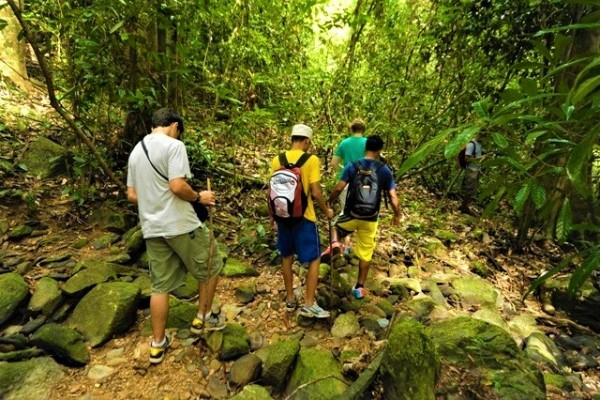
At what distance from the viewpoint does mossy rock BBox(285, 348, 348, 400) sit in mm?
2709

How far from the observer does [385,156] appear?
8.05 m

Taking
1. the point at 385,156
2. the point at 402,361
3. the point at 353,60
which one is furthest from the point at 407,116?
the point at 402,361

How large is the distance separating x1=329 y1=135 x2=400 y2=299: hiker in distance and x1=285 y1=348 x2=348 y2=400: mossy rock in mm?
1207

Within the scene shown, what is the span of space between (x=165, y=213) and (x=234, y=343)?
1.41m

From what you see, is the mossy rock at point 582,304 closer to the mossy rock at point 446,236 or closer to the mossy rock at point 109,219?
the mossy rock at point 446,236

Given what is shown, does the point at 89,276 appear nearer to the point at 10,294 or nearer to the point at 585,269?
the point at 10,294

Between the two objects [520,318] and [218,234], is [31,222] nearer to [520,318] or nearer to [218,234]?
[218,234]

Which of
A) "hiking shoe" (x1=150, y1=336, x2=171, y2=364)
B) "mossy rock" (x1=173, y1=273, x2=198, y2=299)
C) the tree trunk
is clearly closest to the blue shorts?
"mossy rock" (x1=173, y1=273, x2=198, y2=299)


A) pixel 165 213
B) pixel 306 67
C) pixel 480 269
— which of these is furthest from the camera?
pixel 306 67

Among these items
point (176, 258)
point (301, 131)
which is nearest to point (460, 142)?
point (301, 131)

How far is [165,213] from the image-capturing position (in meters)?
3.00

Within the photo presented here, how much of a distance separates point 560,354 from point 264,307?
3540mm

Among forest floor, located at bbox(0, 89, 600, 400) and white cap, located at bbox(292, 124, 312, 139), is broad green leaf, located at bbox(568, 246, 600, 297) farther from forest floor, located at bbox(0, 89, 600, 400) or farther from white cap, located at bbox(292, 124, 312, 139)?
white cap, located at bbox(292, 124, 312, 139)

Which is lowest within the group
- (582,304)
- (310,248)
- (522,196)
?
(582,304)
